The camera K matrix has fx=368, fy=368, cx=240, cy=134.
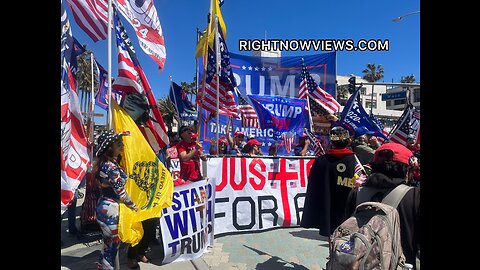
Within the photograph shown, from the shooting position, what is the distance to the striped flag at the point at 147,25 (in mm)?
4844

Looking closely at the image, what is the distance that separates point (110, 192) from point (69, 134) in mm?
799

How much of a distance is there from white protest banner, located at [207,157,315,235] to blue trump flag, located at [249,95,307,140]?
194 cm

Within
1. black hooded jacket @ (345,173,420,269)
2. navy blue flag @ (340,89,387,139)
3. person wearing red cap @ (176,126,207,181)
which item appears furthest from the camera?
navy blue flag @ (340,89,387,139)

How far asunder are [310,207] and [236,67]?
8.19 metres

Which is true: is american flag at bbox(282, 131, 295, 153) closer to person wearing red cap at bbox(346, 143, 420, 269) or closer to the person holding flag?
the person holding flag

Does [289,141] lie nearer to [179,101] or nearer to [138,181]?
[179,101]

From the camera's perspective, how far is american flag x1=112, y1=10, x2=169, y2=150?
13.9 ft

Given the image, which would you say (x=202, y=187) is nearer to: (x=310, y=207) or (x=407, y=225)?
(x=310, y=207)

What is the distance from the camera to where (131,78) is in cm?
425

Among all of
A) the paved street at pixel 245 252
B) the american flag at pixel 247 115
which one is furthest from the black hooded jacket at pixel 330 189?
the american flag at pixel 247 115

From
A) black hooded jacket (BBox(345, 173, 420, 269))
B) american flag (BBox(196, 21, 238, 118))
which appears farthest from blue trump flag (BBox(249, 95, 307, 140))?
black hooded jacket (BBox(345, 173, 420, 269))

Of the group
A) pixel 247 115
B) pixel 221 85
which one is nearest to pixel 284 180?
pixel 221 85

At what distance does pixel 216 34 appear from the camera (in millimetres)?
7250
